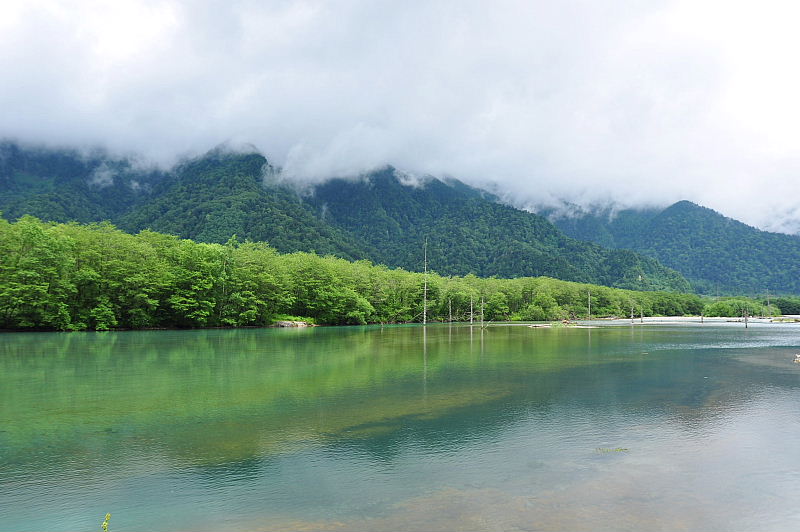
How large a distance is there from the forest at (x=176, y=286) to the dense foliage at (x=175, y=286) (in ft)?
0.44

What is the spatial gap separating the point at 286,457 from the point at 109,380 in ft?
49.2

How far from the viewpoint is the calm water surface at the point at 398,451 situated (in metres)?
8.24

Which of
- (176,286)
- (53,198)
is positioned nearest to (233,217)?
(53,198)

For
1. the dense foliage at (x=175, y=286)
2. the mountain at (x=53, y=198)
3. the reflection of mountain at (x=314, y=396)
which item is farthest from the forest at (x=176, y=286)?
the mountain at (x=53, y=198)

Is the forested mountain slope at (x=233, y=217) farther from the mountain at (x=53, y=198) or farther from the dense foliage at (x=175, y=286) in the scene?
the dense foliage at (x=175, y=286)

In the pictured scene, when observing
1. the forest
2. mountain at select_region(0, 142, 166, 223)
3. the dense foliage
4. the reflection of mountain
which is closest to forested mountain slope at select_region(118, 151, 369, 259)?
mountain at select_region(0, 142, 166, 223)

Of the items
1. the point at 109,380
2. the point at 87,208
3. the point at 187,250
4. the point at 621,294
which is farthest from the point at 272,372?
the point at 87,208

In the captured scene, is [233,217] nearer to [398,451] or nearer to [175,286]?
[175,286]

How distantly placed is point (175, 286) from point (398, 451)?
204 feet

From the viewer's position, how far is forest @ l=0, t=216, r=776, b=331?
54.8 meters

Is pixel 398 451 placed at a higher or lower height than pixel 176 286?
lower

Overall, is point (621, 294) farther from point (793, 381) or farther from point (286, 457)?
point (286, 457)

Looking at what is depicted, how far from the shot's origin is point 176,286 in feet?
220

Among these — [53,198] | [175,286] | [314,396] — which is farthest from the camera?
[53,198]
